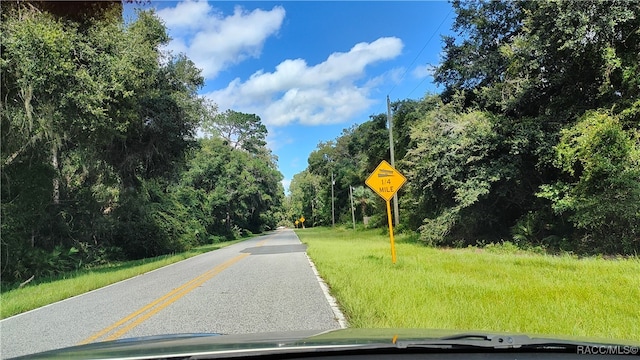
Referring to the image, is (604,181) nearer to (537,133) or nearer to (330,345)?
(537,133)

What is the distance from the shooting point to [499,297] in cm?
748

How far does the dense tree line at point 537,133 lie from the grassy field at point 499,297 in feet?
12.9

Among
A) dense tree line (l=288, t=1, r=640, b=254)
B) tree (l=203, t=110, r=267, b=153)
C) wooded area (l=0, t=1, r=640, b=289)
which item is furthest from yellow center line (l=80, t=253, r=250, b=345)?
tree (l=203, t=110, r=267, b=153)

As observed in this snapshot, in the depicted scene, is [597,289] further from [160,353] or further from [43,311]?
[43,311]

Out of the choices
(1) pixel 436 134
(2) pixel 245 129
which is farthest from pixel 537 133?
(2) pixel 245 129

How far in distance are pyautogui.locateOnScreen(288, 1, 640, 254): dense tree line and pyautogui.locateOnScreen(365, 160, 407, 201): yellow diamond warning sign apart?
603 cm

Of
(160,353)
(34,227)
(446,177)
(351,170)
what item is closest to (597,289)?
(160,353)

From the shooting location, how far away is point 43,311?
9.07m

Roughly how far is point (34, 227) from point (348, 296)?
17176 mm

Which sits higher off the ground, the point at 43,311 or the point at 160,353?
the point at 160,353

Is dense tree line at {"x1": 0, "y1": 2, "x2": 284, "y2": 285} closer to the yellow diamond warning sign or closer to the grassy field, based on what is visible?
the yellow diamond warning sign

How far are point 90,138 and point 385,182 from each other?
11.5 m

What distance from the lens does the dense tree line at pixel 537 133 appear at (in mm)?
14102

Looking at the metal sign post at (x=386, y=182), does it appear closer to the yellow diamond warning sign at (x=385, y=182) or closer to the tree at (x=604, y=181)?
the yellow diamond warning sign at (x=385, y=182)
